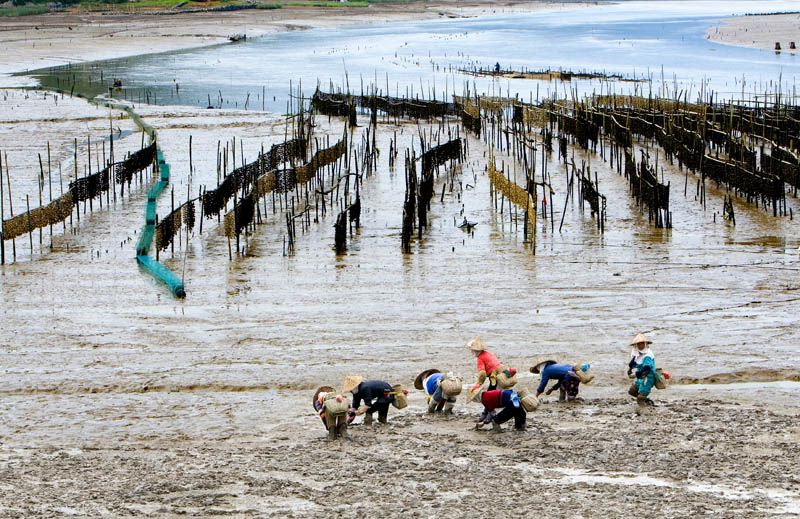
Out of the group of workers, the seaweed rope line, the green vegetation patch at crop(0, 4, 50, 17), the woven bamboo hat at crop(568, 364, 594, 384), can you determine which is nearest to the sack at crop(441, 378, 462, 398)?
the group of workers

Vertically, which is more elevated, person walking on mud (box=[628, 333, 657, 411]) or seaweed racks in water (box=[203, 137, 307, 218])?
seaweed racks in water (box=[203, 137, 307, 218])

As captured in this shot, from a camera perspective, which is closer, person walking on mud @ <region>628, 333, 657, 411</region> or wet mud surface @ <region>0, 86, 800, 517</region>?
wet mud surface @ <region>0, 86, 800, 517</region>

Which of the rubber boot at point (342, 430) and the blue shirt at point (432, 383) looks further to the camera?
the blue shirt at point (432, 383)

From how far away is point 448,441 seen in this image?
875 cm

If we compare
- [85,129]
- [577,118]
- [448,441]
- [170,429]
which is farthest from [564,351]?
[85,129]

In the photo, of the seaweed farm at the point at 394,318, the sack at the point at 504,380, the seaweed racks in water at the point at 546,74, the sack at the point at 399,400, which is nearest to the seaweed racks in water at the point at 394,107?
the seaweed farm at the point at 394,318

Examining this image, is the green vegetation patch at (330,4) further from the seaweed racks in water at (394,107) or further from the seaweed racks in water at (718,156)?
the seaweed racks in water at (718,156)

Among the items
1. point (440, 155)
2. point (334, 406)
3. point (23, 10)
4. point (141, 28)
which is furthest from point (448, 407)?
point (23, 10)

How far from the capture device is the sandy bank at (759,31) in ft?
242

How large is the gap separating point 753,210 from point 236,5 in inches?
3720

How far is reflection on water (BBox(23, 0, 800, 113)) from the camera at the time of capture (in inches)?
1781

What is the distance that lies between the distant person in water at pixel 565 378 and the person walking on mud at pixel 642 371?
434 mm

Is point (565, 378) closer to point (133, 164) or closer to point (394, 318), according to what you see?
point (394, 318)

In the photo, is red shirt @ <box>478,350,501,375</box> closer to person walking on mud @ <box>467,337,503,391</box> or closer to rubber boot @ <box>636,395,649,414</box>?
person walking on mud @ <box>467,337,503,391</box>
